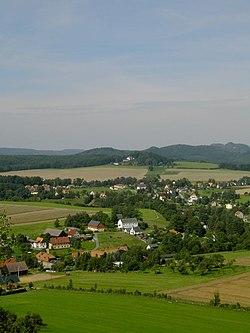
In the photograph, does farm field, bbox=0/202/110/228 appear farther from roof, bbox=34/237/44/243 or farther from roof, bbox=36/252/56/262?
roof, bbox=36/252/56/262

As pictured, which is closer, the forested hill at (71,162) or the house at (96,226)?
the house at (96,226)

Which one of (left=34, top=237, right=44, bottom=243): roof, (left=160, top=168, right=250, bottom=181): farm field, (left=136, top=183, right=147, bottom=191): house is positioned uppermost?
(left=160, top=168, right=250, bottom=181): farm field

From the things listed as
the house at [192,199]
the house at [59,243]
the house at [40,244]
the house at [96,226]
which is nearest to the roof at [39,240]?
the house at [40,244]

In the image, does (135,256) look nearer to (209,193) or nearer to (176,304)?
(176,304)

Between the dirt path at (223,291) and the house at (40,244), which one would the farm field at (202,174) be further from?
the dirt path at (223,291)

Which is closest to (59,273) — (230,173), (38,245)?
(38,245)

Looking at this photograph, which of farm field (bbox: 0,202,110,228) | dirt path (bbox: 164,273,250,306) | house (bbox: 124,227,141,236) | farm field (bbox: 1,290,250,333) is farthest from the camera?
farm field (bbox: 0,202,110,228)

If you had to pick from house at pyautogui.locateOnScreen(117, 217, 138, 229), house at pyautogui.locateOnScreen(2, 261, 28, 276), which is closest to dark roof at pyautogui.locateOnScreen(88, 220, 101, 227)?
house at pyautogui.locateOnScreen(117, 217, 138, 229)
